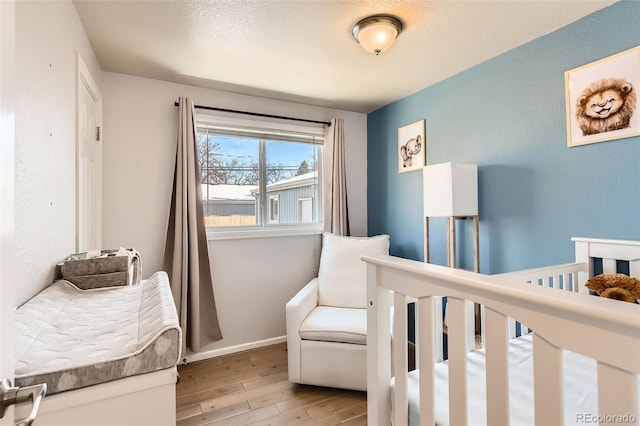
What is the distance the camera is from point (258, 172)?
291 centimetres

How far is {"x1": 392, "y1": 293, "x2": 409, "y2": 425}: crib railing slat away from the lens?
0.96 meters

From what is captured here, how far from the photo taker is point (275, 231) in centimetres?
288

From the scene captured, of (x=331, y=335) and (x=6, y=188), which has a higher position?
(x=6, y=188)

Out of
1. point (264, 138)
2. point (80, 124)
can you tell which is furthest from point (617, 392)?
point (264, 138)

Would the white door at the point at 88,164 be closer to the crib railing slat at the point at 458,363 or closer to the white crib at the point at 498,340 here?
the white crib at the point at 498,340

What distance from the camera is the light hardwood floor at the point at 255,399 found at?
1.83 meters

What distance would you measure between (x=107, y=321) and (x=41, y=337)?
148mm

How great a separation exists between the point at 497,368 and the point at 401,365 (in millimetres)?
332

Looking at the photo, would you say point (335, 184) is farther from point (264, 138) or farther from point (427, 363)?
point (427, 363)

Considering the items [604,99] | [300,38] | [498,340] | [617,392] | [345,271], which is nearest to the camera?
[617,392]

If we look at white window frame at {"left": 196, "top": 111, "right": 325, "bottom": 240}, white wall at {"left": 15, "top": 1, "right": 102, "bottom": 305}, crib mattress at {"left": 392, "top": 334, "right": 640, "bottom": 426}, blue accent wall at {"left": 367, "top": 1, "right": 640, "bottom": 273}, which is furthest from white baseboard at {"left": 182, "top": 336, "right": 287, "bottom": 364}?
crib mattress at {"left": 392, "top": 334, "right": 640, "bottom": 426}

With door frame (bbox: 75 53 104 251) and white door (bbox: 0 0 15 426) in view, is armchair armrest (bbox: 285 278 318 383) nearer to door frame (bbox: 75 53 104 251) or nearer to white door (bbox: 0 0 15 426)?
door frame (bbox: 75 53 104 251)

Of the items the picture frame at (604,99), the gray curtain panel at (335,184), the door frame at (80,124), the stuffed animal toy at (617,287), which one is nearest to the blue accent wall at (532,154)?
the picture frame at (604,99)

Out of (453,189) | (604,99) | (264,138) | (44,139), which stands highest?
(264,138)
